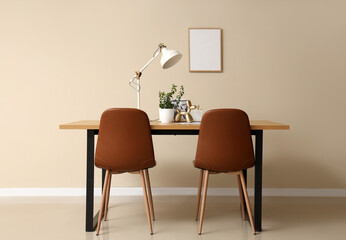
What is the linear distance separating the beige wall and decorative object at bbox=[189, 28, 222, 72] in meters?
0.07

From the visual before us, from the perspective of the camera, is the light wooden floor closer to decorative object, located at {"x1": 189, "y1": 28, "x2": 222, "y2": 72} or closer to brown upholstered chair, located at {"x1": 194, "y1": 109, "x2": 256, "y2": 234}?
brown upholstered chair, located at {"x1": 194, "y1": 109, "x2": 256, "y2": 234}

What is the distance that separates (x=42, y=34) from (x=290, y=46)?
2.57 metres

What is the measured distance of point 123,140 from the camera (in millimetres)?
1852

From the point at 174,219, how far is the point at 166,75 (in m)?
1.43

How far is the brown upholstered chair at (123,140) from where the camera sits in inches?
72.1

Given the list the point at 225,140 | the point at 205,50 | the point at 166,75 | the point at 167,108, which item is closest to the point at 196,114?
the point at 167,108

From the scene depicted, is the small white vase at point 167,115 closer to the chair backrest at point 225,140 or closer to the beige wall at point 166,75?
the chair backrest at point 225,140

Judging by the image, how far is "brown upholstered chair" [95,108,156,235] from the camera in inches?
72.1

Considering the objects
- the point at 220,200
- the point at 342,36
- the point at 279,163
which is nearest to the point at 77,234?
the point at 220,200

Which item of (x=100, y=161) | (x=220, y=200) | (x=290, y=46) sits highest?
(x=290, y=46)

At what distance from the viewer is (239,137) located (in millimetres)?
1858

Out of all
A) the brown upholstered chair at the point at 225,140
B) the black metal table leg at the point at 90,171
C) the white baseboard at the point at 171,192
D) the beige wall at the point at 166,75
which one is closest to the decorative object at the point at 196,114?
the brown upholstered chair at the point at 225,140

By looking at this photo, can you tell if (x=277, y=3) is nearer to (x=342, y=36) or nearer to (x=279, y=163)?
(x=342, y=36)

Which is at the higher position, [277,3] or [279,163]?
[277,3]
